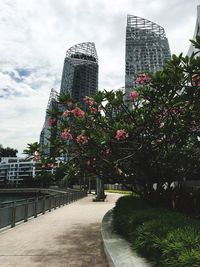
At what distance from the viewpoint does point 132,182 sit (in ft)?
35.4

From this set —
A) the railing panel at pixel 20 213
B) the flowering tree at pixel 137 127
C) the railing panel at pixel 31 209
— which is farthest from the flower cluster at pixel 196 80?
the railing panel at pixel 31 209

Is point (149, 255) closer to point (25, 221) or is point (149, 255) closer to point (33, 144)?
point (33, 144)

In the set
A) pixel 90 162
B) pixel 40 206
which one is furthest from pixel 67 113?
pixel 40 206

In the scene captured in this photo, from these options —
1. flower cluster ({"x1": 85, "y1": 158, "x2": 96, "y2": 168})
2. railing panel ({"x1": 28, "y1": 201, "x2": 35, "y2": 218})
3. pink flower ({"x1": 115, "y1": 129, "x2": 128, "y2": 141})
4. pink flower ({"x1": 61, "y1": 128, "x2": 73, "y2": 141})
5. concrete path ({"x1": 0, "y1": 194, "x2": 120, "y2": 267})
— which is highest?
pink flower ({"x1": 61, "y1": 128, "x2": 73, "y2": 141})

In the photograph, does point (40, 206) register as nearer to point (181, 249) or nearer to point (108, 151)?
point (108, 151)

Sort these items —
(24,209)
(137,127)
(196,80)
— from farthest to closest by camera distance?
(24,209) → (137,127) → (196,80)

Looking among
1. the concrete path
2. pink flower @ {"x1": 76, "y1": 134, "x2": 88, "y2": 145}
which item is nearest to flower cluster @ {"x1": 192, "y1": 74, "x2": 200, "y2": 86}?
pink flower @ {"x1": 76, "y1": 134, "x2": 88, "y2": 145}

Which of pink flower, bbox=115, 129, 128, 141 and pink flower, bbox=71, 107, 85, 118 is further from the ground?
pink flower, bbox=71, 107, 85, 118

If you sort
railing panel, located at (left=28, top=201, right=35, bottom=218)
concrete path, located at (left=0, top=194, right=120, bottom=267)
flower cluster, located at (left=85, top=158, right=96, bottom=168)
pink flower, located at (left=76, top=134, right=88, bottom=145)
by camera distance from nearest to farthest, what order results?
concrete path, located at (left=0, top=194, right=120, bottom=267)
pink flower, located at (left=76, top=134, right=88, bottom=145)
flower cluster, located at (left=85, top=158, right=96, bottom=168)
railing panel, located at (left=28, top=201, right=35, bottom=218)

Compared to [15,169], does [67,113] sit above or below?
below

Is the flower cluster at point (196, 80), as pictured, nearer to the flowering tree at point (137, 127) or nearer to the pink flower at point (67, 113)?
the flowering tree at point (137, 127)

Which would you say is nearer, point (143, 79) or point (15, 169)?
point (143, 79)

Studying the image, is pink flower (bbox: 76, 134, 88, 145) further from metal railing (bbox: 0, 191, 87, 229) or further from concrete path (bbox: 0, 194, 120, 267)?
metal railing (bbox: 0, 191, 87, 229)

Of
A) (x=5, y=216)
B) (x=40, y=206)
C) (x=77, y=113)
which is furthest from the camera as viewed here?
(x=40, y=206)
